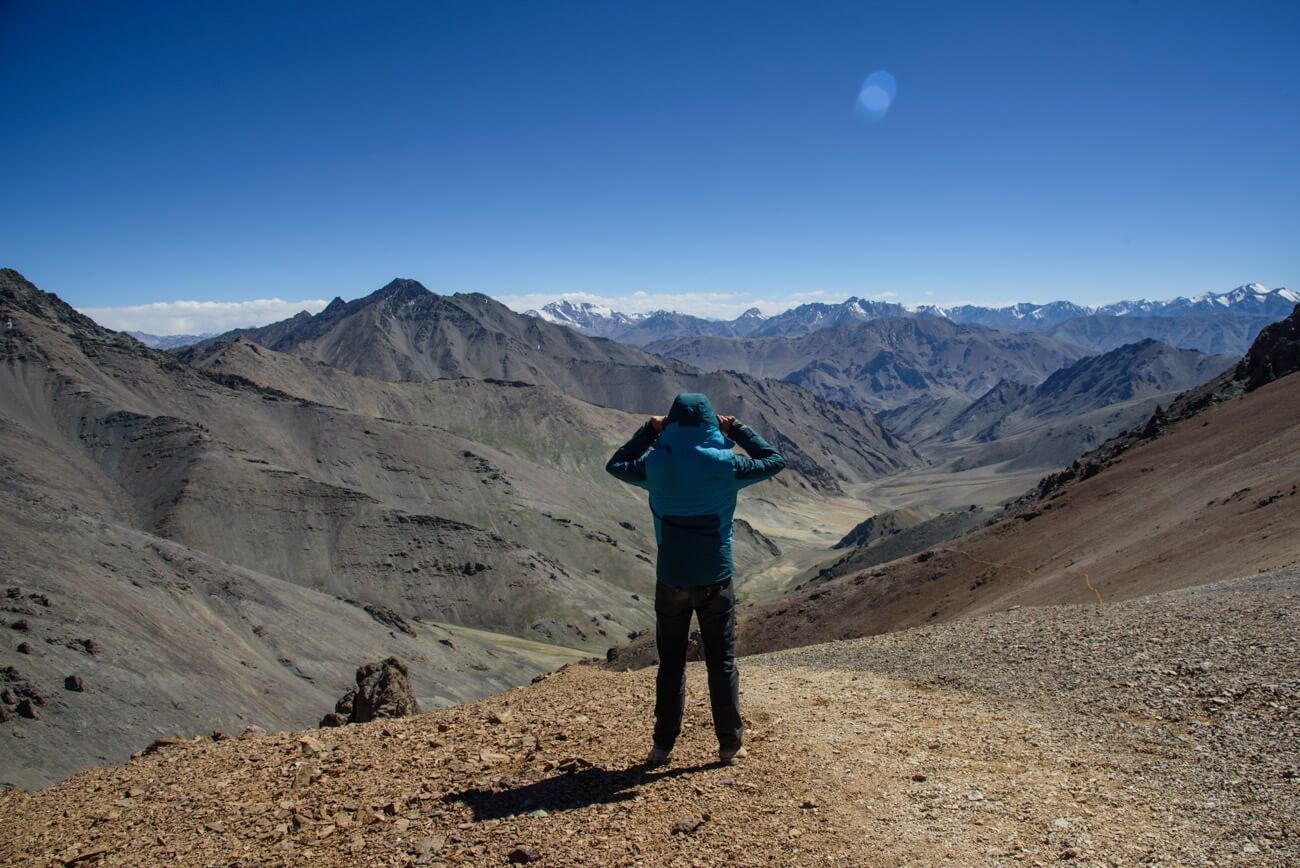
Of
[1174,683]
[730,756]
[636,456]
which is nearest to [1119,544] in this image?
[1174,683]

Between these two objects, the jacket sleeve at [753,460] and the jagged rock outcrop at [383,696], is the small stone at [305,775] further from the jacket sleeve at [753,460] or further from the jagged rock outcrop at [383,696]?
the jagged rock outcrop at [383,696]

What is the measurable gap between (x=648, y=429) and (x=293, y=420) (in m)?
129

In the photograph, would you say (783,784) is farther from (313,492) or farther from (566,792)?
(313,492)

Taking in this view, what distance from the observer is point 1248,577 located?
14.2 meters

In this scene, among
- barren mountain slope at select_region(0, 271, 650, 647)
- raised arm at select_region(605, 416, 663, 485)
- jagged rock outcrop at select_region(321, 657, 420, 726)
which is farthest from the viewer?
barren mountain slope at select_region(0, 271, 650, 647)

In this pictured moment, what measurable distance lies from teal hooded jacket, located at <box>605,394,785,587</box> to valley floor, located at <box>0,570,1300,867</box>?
170 cm

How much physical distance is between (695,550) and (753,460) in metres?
1.06

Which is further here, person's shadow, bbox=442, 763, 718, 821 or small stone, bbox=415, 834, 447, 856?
person's shadow, bbox=442, 763, 718, 821

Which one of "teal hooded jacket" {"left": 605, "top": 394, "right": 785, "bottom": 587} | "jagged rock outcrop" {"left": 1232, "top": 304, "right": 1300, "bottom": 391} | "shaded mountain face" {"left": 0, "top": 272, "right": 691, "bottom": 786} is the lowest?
"shaded mountain face" {"left": 0, "top": 272, "right": 691, "bottom": 786}

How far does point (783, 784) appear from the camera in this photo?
19.5 ft

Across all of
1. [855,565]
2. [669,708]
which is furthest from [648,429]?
[855,565]

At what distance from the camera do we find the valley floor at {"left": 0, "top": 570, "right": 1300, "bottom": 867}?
5.06 meters

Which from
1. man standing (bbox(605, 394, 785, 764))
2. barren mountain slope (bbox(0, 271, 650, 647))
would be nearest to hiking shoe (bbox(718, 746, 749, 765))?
man standing (bbox(605, 394, 785, 764))

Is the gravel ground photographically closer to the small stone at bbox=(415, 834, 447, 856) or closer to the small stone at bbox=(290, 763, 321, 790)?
the small stone at bbox=(415, 834, 447, 856)
